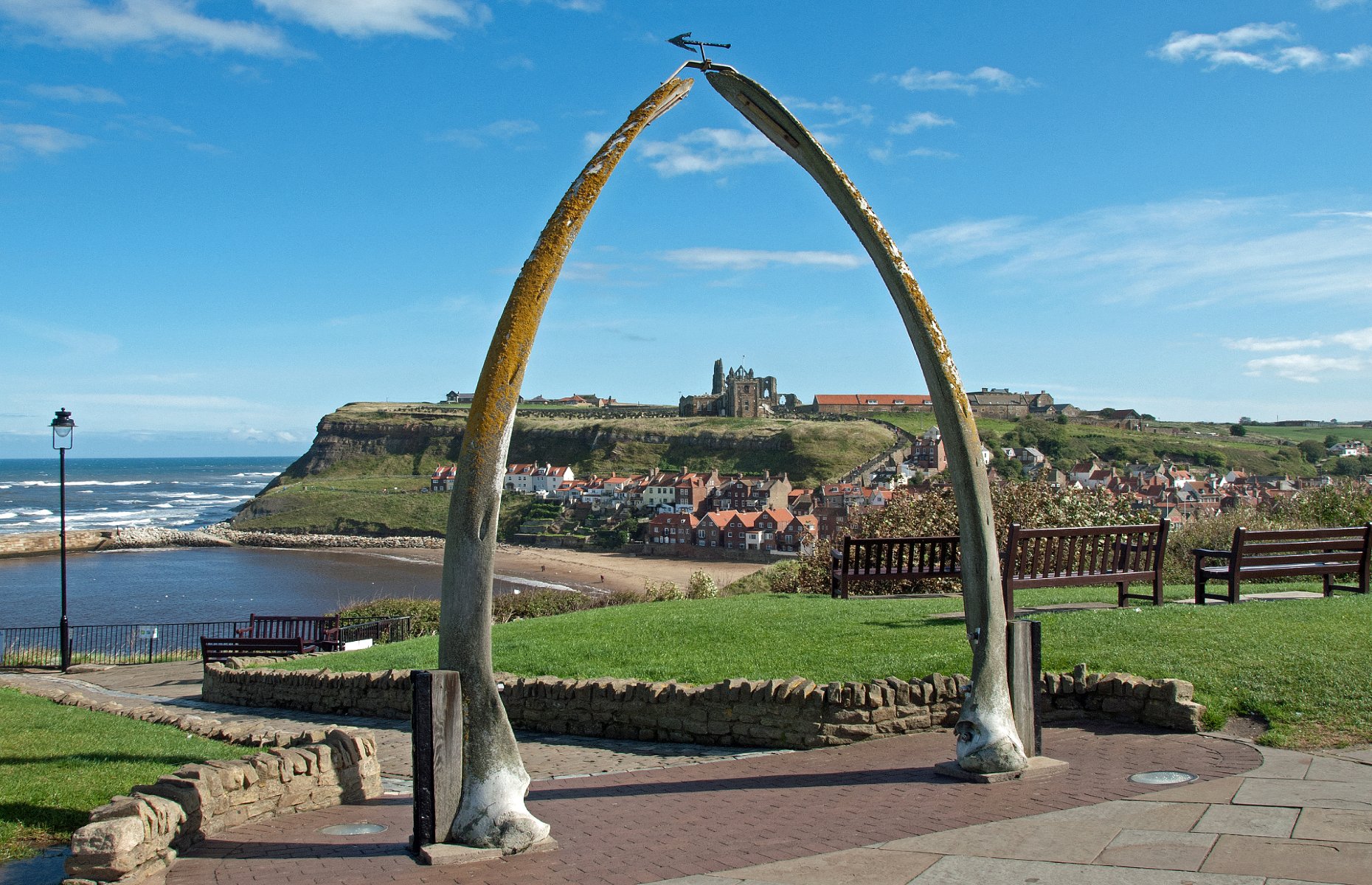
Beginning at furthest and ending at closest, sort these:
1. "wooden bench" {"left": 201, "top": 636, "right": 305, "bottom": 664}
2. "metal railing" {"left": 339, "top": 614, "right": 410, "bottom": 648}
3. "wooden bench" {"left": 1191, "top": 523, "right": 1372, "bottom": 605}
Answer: "metal railing" {"left": 339, "top": 614, "right": 410, "bottom": 648} → "wooden bench" {"left": 201, "top": 636, "right": 305, "bottom": 664} → "wooden bench" {"left": 1191, "top": 523, "right": 1372, "bottom": 605}

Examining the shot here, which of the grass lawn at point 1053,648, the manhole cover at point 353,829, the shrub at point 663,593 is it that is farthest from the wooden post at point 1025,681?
the shrub at point 663,593

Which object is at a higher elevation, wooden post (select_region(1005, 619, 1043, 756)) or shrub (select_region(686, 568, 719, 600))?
wooden post (select_region(1005, 619, 1043, 756))

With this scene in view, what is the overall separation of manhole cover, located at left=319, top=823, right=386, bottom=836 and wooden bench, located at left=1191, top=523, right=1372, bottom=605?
9.90 metres

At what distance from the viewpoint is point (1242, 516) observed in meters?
20.4

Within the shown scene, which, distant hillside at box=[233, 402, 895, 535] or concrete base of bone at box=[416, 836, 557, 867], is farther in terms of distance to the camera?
distant hillside at box=[233, 402, 895, 535]

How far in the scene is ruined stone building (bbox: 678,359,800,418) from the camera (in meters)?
166

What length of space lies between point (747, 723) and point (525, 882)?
3712mm

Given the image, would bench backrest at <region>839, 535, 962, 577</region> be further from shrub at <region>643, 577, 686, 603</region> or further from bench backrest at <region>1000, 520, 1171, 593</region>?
shrub at <region>643, 577, 686, 603</region>

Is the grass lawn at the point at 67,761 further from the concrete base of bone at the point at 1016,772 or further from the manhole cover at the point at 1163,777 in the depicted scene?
the manhole cover at the point at 1163,777

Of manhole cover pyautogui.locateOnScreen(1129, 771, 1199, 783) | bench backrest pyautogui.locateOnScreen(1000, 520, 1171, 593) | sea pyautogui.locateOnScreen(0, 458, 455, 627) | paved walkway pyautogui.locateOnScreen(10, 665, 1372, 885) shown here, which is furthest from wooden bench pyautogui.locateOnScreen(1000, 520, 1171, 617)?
sea pyautogui.locateOnScreen(0, 458, 455, 627)

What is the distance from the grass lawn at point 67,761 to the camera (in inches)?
242

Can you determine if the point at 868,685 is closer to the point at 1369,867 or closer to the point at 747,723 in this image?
the point at 747,723

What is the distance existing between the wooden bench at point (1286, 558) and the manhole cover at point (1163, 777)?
6.18 m

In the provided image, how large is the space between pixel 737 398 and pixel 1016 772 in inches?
6303
